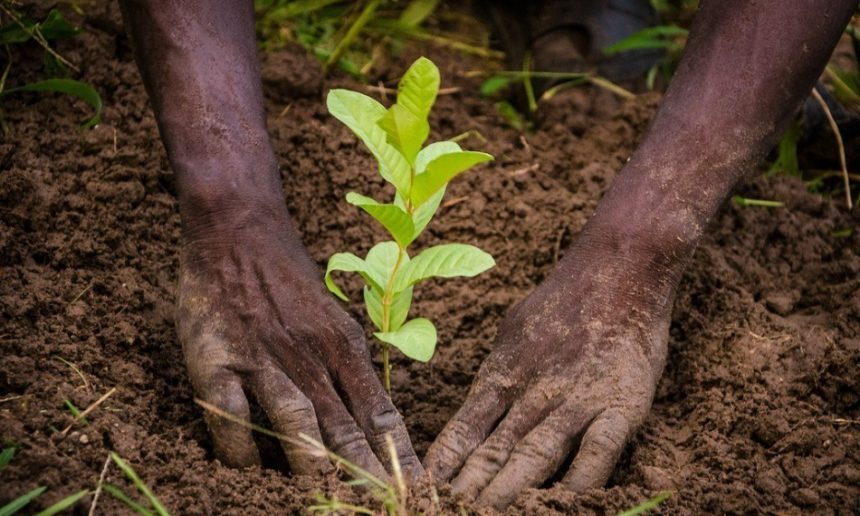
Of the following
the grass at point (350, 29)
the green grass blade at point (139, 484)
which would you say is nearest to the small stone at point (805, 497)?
the green grass blade at point (139, 484)

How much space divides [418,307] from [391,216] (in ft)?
1.95

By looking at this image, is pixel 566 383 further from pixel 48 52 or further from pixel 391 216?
pixel 48 52

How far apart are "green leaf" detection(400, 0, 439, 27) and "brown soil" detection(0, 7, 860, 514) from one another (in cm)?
65

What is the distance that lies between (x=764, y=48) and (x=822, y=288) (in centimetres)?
63

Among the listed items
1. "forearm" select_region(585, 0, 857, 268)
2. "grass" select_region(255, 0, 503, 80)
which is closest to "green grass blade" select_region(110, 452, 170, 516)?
"forearm" select_region(585, 0, 857, 268)

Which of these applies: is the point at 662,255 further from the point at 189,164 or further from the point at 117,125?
the point at 117,125

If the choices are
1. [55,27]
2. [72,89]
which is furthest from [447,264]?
[55,27]

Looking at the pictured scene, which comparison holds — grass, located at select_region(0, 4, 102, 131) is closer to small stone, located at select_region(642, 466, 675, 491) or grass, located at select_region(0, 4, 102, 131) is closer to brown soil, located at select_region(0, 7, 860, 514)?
brown soil, located at select_region(0, 7, 860, 514)

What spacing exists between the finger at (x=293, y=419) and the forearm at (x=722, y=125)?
0.69 metres

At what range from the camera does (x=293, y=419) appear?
1480 mm

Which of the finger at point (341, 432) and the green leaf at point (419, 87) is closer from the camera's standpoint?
the green leaf at point (419, 87)

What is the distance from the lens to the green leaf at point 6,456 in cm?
133

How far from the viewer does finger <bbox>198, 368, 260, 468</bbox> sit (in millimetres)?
1489

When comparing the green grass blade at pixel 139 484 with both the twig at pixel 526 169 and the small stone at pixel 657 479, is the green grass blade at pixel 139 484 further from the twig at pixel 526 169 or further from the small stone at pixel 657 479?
the twig at pixel 526 169
